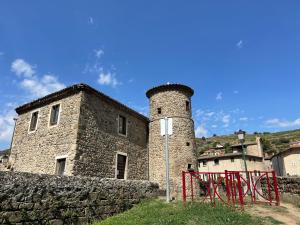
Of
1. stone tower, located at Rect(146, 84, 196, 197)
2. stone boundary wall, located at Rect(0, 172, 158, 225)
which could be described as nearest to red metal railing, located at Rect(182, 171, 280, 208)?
stone tower, located at Rect(146, 84, 196, 197)

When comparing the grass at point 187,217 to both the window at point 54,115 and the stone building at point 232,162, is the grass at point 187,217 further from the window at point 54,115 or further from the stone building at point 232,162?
the stone building at point 232,162

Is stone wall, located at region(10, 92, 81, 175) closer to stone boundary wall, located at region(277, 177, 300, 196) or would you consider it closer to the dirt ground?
the dirt ground

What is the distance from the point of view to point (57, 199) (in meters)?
6.73

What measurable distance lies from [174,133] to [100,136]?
6105 millimetres

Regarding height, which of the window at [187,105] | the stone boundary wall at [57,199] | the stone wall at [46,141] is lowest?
the stone boundary wall at [57,199]

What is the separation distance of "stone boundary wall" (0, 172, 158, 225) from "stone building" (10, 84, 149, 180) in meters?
4.64

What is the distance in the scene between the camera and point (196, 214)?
291 inches

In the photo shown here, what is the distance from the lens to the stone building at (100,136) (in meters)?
13.5

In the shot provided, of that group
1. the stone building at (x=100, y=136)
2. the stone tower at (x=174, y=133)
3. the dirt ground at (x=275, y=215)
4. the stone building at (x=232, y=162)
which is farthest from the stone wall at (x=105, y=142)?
the stone building at (x=232, y=162)

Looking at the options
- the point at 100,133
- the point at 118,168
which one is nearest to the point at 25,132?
the point at 100,133

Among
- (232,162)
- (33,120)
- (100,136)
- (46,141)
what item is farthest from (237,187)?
(232,162)

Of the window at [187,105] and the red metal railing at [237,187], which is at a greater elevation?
the window at [187,105]

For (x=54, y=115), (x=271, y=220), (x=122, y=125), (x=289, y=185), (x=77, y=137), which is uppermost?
(x=54, y=115)

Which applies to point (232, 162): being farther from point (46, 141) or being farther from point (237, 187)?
point (46, 141)
